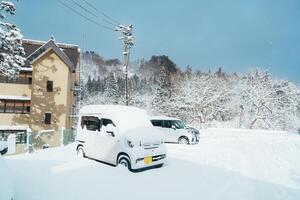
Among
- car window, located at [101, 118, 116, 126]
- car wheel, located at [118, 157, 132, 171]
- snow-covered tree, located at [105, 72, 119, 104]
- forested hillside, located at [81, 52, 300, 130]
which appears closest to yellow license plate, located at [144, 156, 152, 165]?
car wheel, located at [118, 157, 132, 171]

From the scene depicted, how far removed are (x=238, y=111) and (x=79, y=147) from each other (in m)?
47.1

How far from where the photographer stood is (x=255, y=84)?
159ft

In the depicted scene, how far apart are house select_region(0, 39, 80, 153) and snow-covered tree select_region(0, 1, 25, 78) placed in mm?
8058

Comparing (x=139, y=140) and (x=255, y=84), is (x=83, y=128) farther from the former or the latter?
(x=255, y=84)

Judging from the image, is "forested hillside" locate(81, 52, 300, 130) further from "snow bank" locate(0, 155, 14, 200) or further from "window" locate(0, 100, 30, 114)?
"snow bank" locate(0, 155, 14, 200)

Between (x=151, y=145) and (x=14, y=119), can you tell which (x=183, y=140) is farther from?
(x=14, y=119)

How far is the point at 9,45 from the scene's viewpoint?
67.0 ft

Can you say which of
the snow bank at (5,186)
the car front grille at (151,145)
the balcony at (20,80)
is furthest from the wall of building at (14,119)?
the snow bank at (5,186)

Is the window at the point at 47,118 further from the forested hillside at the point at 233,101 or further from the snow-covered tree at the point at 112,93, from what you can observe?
the snow-covered tree at the point at 112,93

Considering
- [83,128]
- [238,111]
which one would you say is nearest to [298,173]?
[83,128]

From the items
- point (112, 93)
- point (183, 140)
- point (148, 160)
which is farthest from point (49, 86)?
point (112, 93)

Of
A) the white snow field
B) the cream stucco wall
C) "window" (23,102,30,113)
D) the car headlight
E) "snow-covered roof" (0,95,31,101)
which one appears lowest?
the white snow field

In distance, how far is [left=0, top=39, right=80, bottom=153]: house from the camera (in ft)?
96.1

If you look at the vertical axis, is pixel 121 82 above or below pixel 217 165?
above
